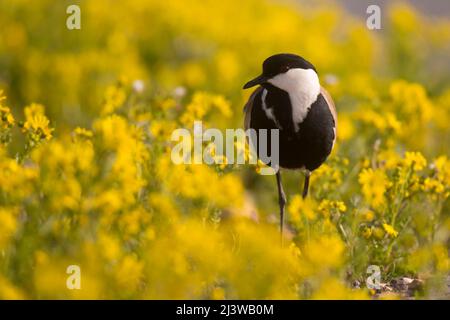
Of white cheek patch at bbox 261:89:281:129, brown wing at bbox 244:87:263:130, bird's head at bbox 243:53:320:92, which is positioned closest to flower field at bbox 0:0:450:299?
brown wing at bbox 244:87:263:130

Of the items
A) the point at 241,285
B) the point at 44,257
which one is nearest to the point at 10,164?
the point at 44,257

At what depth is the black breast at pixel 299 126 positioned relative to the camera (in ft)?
12.7

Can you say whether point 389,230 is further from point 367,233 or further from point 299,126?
point 299,126

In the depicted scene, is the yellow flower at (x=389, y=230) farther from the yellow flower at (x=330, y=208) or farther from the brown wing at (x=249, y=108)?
the brown wing at (x=249, y=108)

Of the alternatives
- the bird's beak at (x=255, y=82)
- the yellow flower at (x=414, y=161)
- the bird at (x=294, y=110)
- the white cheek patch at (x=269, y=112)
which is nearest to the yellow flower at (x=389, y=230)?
the yellow flower at (x=414, y=161)

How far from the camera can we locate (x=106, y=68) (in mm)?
6977

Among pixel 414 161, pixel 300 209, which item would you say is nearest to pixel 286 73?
pixel 300 209

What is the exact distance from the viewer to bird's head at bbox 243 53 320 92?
378cm

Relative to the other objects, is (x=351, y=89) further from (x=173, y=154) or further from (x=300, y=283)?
(x=300, y=283)

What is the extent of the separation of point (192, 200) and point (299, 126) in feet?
1.85

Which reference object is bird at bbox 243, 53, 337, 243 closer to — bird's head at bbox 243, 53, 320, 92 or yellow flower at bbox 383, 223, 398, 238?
bird's head at bbox 243, 53, 320, 92

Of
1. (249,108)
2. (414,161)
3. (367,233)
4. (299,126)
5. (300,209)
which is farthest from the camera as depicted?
(249,108)

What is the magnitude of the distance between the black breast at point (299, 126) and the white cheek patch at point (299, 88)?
0.02 m

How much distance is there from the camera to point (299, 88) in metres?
3.83
